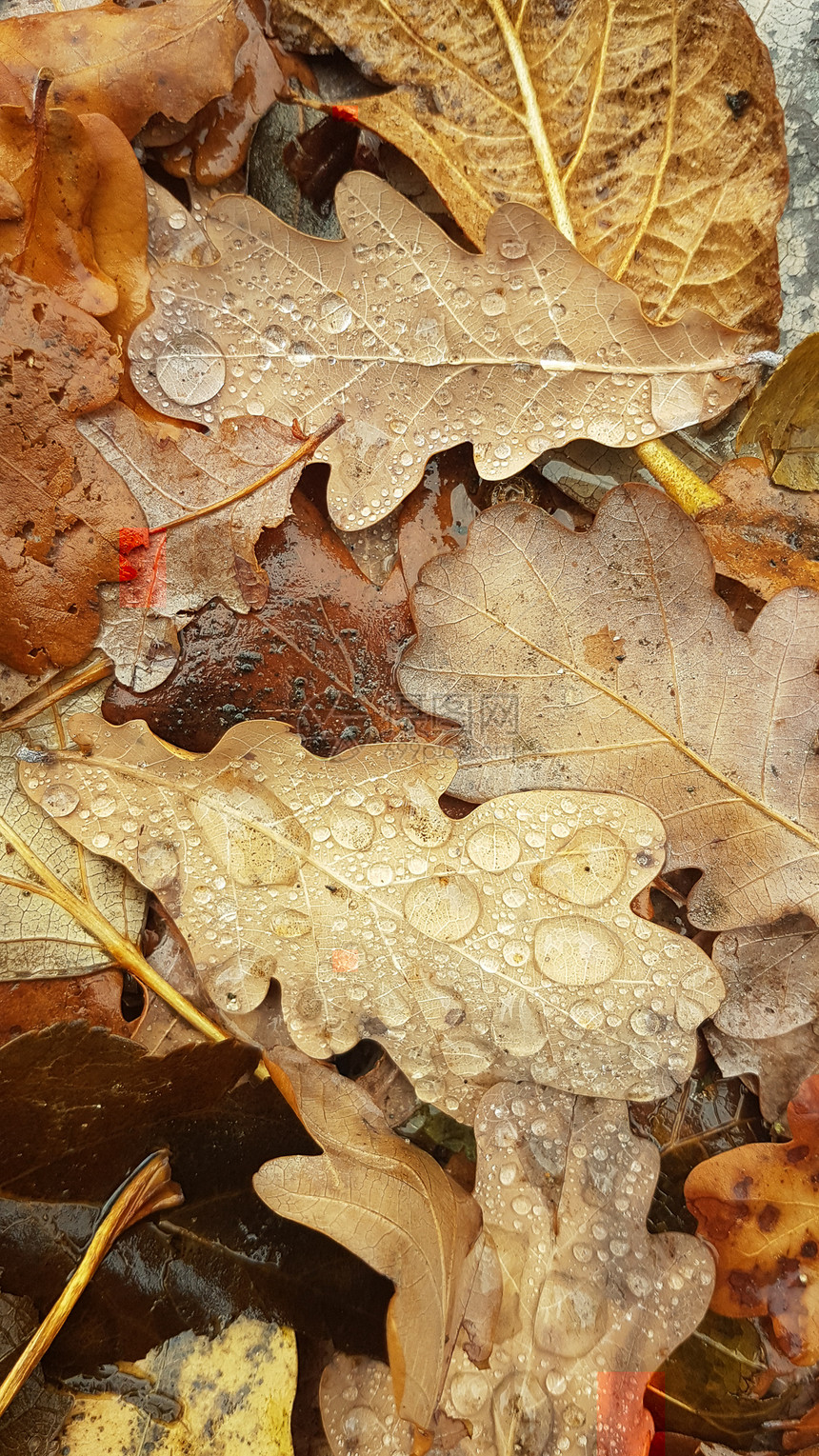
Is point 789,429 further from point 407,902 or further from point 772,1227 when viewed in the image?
point 772,1227

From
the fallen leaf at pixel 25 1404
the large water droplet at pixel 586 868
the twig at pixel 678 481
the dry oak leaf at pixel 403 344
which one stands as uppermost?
the dry oak leaf at pixel 403 344

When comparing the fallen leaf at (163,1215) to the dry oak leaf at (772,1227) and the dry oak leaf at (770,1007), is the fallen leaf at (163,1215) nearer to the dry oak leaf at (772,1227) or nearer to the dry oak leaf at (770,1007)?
the dry oak leaf at (772,1227)

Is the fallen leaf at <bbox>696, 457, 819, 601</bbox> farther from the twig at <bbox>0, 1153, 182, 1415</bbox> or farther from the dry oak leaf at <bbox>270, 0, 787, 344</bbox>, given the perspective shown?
the twig at <bbox>0, 1153, 182, 1415</bbox>

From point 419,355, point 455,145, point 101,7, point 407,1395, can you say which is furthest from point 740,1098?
point 101,7

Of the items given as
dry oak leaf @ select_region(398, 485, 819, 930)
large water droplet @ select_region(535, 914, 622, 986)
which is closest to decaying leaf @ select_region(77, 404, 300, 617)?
dry oak leaf @ select_region(398, 485, 819, 930)

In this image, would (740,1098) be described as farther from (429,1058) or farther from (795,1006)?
(429,1058)

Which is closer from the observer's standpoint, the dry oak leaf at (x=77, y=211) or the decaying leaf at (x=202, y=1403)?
the decaying leaf at (x=202, y=1403)

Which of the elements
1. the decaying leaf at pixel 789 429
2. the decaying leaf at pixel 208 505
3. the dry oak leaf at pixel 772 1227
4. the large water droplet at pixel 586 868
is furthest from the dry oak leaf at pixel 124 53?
the dry oak leaf at pixel 772 1227
